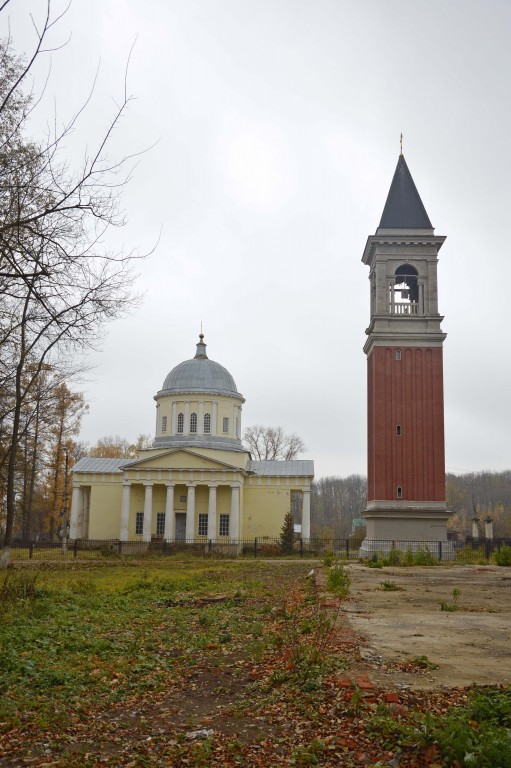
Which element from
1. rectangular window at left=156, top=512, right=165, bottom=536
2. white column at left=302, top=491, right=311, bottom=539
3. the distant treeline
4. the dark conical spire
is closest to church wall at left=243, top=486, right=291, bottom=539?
white column at left=302, top=491, right=311, bottom=539

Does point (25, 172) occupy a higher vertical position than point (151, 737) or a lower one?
higher

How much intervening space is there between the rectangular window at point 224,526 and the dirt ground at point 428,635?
34294 millimetres

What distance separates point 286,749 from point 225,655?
3.82 meters

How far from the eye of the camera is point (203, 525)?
170 feet

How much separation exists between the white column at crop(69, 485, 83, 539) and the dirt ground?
128 ft

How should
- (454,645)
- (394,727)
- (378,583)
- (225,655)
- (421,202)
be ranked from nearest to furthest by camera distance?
1. (394,727)
2. (454,645)
3. (225,655)
4. (378,583)
5. (421,202)

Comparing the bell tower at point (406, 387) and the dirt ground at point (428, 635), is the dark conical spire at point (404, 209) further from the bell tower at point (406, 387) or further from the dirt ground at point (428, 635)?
the dirt ground at point (428, 635)

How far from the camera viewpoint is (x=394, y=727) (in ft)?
18.2

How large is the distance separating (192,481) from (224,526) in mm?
4350

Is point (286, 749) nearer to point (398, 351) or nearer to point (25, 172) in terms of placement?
point (25, 172)

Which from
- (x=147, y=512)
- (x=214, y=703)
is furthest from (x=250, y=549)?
(x=214, y=703)

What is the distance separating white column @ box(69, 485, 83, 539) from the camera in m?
52.9

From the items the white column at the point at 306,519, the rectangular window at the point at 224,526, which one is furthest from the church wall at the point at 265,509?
the rectangular window at the point at 224,526

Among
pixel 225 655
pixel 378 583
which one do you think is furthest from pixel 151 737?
pixel 378 583
